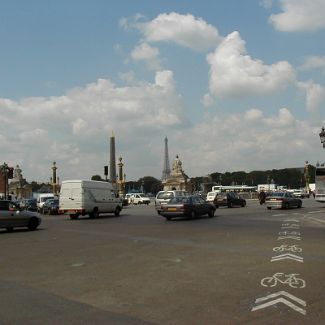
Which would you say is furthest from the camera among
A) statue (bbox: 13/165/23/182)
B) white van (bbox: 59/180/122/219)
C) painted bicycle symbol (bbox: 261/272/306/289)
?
statue (bbox: 13/165/23/182)

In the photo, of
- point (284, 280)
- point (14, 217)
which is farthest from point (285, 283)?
point (14, 217)

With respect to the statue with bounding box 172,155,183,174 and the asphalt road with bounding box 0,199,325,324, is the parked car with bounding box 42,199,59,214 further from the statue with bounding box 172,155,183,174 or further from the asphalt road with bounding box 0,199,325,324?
the statue with bounding box 172,155,183,174

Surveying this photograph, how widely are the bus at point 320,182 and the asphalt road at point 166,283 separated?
29.8 meters

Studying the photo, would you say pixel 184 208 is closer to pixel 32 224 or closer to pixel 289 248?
pixel 32 224

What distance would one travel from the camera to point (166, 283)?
388 inches

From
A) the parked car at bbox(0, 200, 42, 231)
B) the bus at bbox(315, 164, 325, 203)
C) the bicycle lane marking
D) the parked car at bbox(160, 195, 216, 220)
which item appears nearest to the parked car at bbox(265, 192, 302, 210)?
the bus at bbox(315, 164, 325, 203)

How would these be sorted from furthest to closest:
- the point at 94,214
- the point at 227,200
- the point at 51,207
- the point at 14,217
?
1. the point at 227,200
2. the point at 51,207
3. the point at 94,214
4. the point at 14,217

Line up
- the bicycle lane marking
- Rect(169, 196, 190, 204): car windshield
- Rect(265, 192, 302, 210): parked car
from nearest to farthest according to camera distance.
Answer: the bicycle lane marking → Rect(169, 196, 190, 204): car windshield → Rect(265, 192, 302, 210): parked car

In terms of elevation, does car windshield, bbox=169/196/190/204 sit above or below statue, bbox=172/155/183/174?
below

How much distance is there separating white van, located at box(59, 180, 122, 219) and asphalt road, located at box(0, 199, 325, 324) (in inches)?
778

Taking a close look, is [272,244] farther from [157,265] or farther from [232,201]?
[232,201]

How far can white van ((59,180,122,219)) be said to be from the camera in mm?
36969

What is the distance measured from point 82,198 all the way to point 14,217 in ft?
37.6

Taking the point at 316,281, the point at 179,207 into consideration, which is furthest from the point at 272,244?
the point at 179,207
